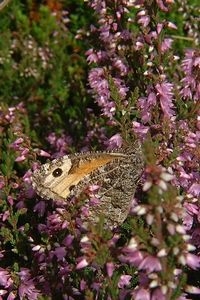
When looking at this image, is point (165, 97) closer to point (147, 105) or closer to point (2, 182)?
point (147, 105)

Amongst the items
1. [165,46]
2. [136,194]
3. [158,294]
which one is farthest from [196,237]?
[165,46]

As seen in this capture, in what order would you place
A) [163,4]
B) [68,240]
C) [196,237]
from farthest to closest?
1. [163,4]
2. [196,237]
3. [68,240]

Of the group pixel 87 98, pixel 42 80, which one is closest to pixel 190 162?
pixel 87 98

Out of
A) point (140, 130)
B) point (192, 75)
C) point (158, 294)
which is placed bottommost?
point (140, 130)

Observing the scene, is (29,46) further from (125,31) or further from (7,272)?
(7,272)

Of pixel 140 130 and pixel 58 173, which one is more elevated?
pixel 58 173

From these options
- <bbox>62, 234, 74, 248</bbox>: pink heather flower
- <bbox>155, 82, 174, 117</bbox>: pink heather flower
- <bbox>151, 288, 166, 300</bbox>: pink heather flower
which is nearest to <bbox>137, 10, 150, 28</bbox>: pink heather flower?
<bbox>155, 82, 174, 117</bbox>: pink heather flower

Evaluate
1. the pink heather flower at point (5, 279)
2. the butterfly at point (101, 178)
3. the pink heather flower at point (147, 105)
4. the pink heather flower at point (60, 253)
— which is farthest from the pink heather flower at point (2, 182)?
the pink heather flower at point (147, 105)

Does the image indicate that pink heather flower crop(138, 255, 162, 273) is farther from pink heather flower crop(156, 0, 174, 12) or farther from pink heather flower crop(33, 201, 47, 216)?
pink heather flower crop(156, 0, 174, 12)
